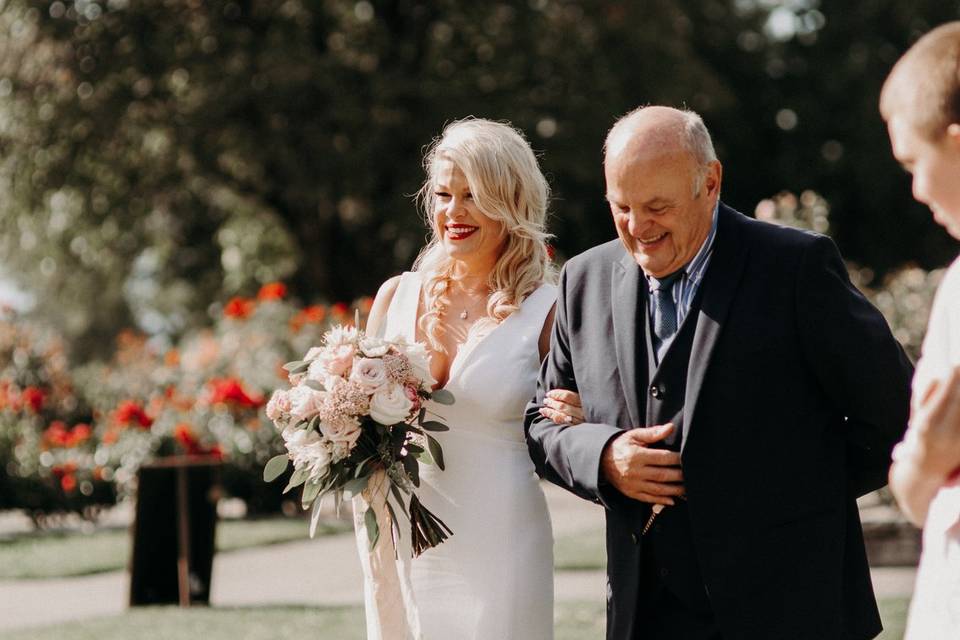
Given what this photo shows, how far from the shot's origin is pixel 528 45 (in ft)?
73.9

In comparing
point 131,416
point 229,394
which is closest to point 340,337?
point 229,394

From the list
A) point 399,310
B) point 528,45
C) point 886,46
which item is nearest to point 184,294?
point 528,45

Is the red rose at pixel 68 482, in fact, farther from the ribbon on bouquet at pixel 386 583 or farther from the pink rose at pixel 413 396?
the pink rose at pixel 413 396

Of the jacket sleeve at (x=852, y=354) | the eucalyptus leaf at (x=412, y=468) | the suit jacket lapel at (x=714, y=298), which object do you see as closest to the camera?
the jacket sleeve at (x=852, y=354)

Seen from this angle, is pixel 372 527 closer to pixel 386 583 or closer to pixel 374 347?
pixel 386 583

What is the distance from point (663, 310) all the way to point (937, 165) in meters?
1.22

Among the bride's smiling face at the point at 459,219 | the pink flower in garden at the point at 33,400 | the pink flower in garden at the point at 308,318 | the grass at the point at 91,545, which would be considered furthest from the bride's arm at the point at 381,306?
the pink flower in garden at the point at 33,400

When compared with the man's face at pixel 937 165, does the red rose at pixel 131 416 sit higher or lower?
lower

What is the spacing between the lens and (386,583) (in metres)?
4.58

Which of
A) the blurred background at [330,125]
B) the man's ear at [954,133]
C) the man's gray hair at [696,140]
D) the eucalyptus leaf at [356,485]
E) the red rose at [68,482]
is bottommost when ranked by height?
the red rose at [68,482]

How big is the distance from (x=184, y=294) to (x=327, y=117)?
13583mm

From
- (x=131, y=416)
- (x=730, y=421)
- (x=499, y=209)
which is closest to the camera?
(x=730, y=421)

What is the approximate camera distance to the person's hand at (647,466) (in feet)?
11.3

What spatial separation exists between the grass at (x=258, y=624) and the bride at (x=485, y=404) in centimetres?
302
